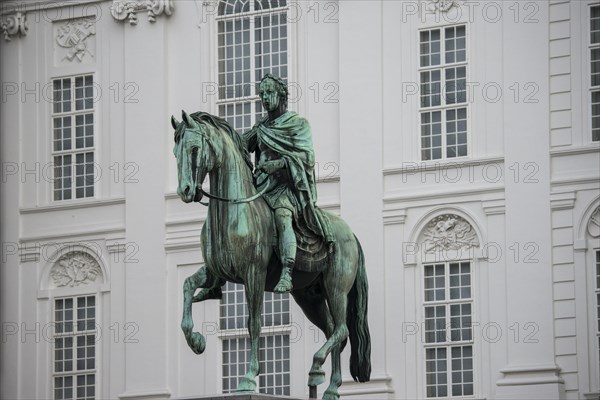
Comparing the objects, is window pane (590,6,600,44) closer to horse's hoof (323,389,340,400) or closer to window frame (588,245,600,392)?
window frame (588,245,600,392)

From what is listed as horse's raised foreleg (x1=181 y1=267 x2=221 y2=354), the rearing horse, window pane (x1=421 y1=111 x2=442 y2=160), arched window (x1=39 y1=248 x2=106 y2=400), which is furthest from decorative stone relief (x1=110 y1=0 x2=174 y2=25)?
horse's raised foreleg (x1=181 y1=267 x2=221 y2=354)

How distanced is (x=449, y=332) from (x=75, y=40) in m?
8.82

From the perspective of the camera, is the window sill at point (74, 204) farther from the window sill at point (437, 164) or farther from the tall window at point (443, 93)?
the tall window at point (443, 93)

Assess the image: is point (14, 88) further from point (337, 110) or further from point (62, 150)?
point (337, 110)

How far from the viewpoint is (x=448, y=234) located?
33375mm

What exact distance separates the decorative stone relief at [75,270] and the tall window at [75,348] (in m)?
0.30

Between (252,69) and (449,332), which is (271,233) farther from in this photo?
(252,69)

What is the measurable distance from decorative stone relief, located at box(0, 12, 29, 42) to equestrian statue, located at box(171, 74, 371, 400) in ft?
44.0

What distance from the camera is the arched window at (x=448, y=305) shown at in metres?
32.8

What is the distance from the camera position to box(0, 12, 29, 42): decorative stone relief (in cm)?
3728

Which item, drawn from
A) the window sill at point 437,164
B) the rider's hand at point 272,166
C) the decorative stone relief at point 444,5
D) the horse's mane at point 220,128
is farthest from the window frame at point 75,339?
the horse's mane at point 220,128

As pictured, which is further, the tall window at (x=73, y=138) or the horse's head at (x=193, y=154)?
the tall window at (x=73, y=138)

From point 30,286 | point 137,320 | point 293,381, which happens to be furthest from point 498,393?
point 30,286

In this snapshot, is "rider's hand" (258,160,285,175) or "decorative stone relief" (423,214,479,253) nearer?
"rider's hand" (258,160,285,175)
